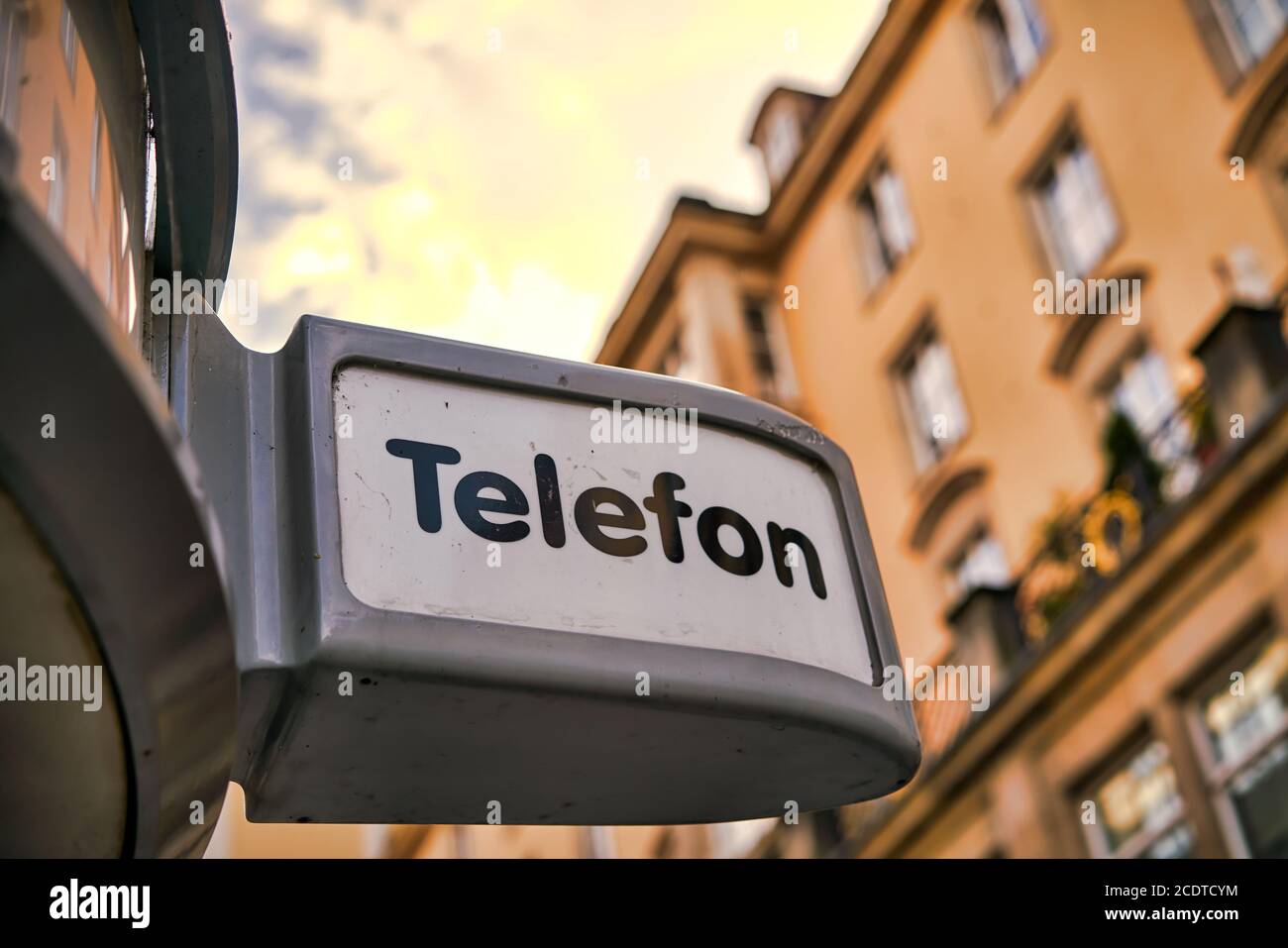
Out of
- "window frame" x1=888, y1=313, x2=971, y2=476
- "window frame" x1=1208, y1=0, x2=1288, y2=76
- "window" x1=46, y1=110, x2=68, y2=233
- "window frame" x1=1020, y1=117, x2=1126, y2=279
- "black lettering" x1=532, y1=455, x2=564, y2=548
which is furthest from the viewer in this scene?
"window frame" x1=888, y1=313, x2=971, y2=476

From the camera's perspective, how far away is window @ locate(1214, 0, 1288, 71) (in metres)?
13.7

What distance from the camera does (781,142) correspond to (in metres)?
23.0

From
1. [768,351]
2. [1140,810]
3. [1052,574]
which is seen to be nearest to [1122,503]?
[1052,574]

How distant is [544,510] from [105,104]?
2.27 ft

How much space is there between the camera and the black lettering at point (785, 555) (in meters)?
2.06

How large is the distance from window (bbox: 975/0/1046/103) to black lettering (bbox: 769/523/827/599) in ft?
52.6

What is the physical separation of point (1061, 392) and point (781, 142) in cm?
856

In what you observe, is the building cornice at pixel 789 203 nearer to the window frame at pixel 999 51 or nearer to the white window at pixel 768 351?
the window frame at pixel 999 51

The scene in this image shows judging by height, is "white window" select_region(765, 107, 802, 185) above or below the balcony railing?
above

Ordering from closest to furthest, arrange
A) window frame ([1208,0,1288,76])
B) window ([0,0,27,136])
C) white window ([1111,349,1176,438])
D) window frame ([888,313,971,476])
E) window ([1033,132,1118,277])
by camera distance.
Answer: window ([0,0,27,136]), window frame ([1208,0,1288,76]), white window ([1111,349,1176,438]), window ([1033,132,1118,277]), window frame ([888,313,971,476])

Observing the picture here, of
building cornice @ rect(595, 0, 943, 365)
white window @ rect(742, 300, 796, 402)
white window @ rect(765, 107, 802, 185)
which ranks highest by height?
white window @ rect(765, 107, 802, 185)

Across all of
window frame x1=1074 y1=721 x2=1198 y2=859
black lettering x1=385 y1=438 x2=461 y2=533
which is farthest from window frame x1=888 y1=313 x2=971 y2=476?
black lettering x1=385 y1=438 x2=461 y2=533

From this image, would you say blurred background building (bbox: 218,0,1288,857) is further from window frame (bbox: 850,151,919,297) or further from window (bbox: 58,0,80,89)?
window (bbox: 58,0,80,89)

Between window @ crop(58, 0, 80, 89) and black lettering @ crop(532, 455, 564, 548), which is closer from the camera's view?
window @ crop(58, 0, 80, 89)
